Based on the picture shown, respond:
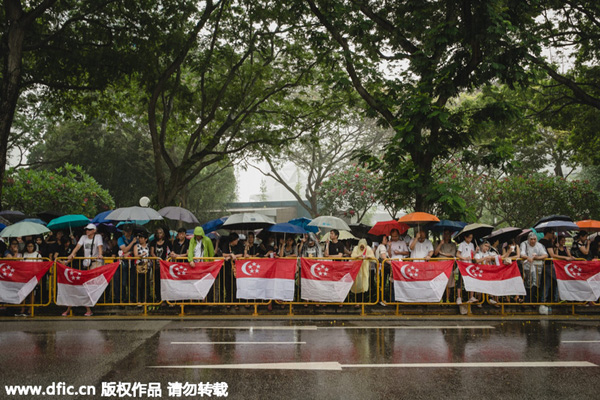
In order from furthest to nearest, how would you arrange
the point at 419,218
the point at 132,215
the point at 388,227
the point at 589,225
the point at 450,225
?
the point at 388,227, the point at 589,225, the point at 450,225, the point at 132,215, the point at 419,218

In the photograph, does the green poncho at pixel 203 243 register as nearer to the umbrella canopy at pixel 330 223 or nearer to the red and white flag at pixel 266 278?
the red and white flag at pixel 266 278

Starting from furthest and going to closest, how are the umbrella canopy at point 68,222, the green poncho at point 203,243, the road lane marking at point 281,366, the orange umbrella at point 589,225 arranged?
the orange umbrella at point 589,225 → the umbrella canopy at point 68,222 → the green poncho at point 203,243 → the road lane marking at point 281,366

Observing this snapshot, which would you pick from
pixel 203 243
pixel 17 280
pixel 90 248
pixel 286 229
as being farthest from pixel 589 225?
pixel 17 280

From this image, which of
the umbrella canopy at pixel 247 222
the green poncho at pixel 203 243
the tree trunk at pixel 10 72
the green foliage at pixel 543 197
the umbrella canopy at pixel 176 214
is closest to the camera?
the green poncho at pixel 203 243

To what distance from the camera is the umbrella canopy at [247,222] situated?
12299 mm

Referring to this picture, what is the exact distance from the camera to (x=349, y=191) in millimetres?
32969

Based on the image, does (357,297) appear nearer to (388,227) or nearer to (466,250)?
(388,227)

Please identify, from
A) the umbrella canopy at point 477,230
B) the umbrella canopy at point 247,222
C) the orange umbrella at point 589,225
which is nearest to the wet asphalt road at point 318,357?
the umbrella canopy at point 477,230

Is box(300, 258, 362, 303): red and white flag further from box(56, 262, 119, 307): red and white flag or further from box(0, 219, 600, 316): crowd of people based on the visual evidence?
box(56, 262, 119, 307): red and white flag

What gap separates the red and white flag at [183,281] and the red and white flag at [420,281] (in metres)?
4.29

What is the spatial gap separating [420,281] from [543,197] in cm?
1709

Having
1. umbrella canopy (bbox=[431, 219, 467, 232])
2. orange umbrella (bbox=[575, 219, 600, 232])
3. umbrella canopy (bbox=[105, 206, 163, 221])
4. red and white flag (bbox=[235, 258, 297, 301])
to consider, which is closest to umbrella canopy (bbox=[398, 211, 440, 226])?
umbrella canopy (bbox=[431, 219, 467, 232])

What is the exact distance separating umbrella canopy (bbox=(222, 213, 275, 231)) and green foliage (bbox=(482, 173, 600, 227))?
17.4 meters

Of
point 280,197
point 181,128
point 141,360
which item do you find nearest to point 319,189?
point 181,128
